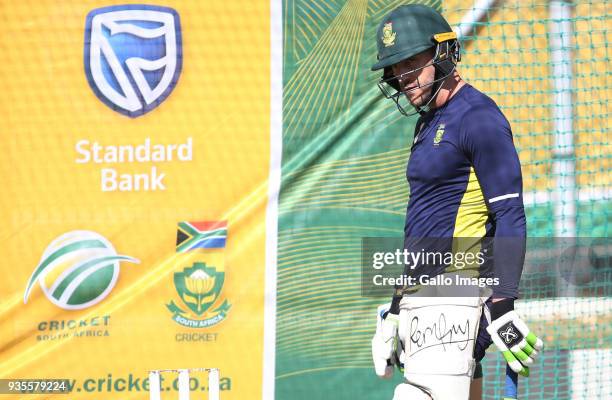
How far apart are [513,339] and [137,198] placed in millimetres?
2316

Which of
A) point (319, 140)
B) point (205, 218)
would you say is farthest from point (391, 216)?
point (205, 218)

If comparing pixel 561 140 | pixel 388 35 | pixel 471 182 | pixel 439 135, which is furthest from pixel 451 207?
pixel 561 140

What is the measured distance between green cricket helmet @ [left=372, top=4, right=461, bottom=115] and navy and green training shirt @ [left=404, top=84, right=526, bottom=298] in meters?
0.11

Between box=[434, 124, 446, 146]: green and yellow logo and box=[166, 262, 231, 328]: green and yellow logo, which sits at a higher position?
box=[434, 124, 446, 146]: green and yellow logo

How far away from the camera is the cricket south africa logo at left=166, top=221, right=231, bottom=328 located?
4.50m

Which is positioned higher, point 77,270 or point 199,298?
point 77,270

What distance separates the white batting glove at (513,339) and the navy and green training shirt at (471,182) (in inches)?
3.5

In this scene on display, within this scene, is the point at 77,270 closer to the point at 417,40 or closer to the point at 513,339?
the point at 417,40

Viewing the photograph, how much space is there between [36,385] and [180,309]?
84 centimetres

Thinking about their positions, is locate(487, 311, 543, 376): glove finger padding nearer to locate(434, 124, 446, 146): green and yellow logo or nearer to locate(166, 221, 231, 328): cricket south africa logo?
locate(434, 124, 446, 146): green and yellow logo

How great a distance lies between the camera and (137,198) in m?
4.56

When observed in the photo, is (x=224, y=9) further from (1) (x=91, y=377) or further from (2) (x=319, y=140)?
(1) (x=91, y=377)

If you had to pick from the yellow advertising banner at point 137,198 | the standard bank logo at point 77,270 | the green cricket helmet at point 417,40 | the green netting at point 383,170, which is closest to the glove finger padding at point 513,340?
the green cricket helmet at point 417,40

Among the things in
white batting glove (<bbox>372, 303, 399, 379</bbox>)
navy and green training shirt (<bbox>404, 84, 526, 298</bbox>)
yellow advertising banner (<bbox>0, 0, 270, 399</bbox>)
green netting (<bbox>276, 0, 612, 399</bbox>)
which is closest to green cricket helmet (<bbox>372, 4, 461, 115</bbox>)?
navy and green training shirt (<bbox>404, 84, 526, 298</bbox>)
